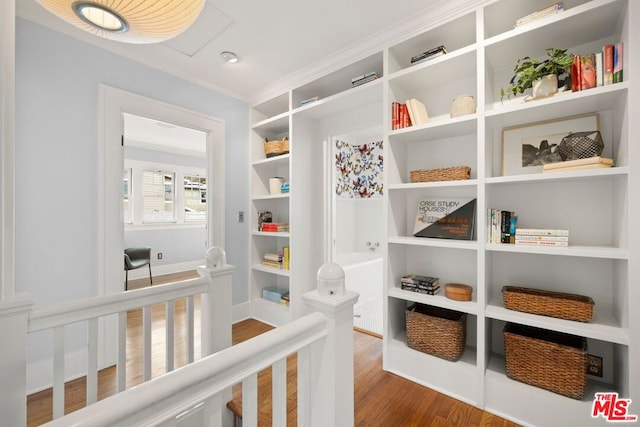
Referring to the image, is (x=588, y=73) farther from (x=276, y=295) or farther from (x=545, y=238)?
(x=276, y=295)

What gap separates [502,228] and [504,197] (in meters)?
0.33

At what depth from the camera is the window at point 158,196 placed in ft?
17.4

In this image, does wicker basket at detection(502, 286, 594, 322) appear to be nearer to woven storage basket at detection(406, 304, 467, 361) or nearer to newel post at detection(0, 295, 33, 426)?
woven storage basket at detection(406, 304, 467, 361)

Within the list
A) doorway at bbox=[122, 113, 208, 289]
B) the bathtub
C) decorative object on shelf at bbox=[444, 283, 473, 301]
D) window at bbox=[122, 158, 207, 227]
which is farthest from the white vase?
window at bbox=[122, 158, 207, 227]

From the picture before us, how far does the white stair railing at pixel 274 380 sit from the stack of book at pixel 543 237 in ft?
3.76

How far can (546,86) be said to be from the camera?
150 cm

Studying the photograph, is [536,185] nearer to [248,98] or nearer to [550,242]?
[550,242]

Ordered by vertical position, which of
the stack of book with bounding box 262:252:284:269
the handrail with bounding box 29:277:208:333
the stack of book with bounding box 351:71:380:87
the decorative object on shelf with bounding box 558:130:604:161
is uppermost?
the stack of book with bounding box 351:71:380:87

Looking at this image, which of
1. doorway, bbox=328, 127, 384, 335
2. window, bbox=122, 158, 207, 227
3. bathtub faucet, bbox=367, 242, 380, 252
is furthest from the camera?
window, bbox=122, 158, 207, 227

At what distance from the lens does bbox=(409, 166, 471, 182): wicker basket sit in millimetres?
1819

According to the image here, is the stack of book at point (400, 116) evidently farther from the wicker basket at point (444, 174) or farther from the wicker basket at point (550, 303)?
the wicker basket at point (550, 303)

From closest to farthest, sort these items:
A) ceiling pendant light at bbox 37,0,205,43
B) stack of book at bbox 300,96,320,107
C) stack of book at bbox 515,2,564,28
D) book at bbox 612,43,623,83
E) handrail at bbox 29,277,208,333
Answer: ceiling pendant light at bbox 37,0,205,43 < handrail at bbox 29,277,208,333 < book at bbox 612,43,623,83 < stack of book at bbox 515,2,564,28 < stack of book at bbox 300,96,320,107

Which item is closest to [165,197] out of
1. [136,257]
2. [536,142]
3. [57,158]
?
[136,257]

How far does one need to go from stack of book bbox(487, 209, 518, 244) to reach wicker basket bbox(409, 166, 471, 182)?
31cm
